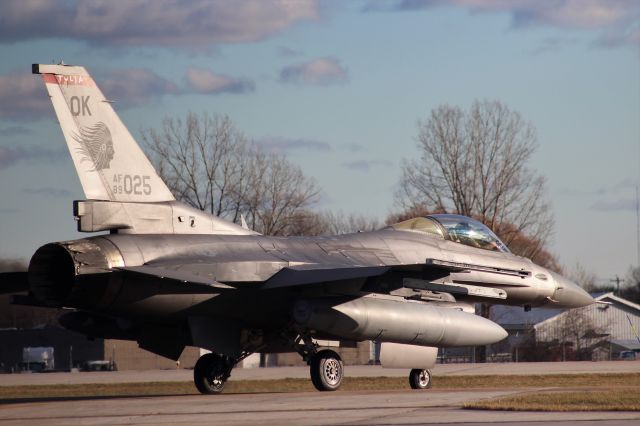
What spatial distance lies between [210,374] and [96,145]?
5.42m

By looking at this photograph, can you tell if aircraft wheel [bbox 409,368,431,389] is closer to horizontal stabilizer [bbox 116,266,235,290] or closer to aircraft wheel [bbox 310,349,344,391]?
aircraft wheel [bbox 310,349,344,391]

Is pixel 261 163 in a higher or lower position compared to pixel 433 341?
higher

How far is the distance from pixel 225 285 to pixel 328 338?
9.75ft

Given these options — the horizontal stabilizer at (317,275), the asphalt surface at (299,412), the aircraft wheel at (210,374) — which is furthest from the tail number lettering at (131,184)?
the aircraft wheel at (210,374)

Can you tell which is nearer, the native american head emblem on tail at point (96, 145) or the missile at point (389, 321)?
the native american head emblem on tail at point (96, 145)

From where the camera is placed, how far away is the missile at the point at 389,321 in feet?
64.0

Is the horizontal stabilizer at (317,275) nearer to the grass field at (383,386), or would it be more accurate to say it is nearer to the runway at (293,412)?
the runway at (293,412)

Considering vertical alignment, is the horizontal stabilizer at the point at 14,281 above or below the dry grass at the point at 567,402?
above

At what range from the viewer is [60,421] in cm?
1506

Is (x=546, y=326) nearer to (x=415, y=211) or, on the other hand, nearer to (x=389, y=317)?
(x=415, y=211)

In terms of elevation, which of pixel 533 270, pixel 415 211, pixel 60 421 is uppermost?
pixel 415 211

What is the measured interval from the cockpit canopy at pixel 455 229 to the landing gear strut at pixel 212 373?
4674 mm

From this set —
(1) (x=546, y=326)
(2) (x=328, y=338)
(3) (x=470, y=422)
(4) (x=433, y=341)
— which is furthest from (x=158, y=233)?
(1) (x=546, y=326)

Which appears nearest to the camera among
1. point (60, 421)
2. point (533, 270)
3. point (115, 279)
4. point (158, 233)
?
point (60, 421)
